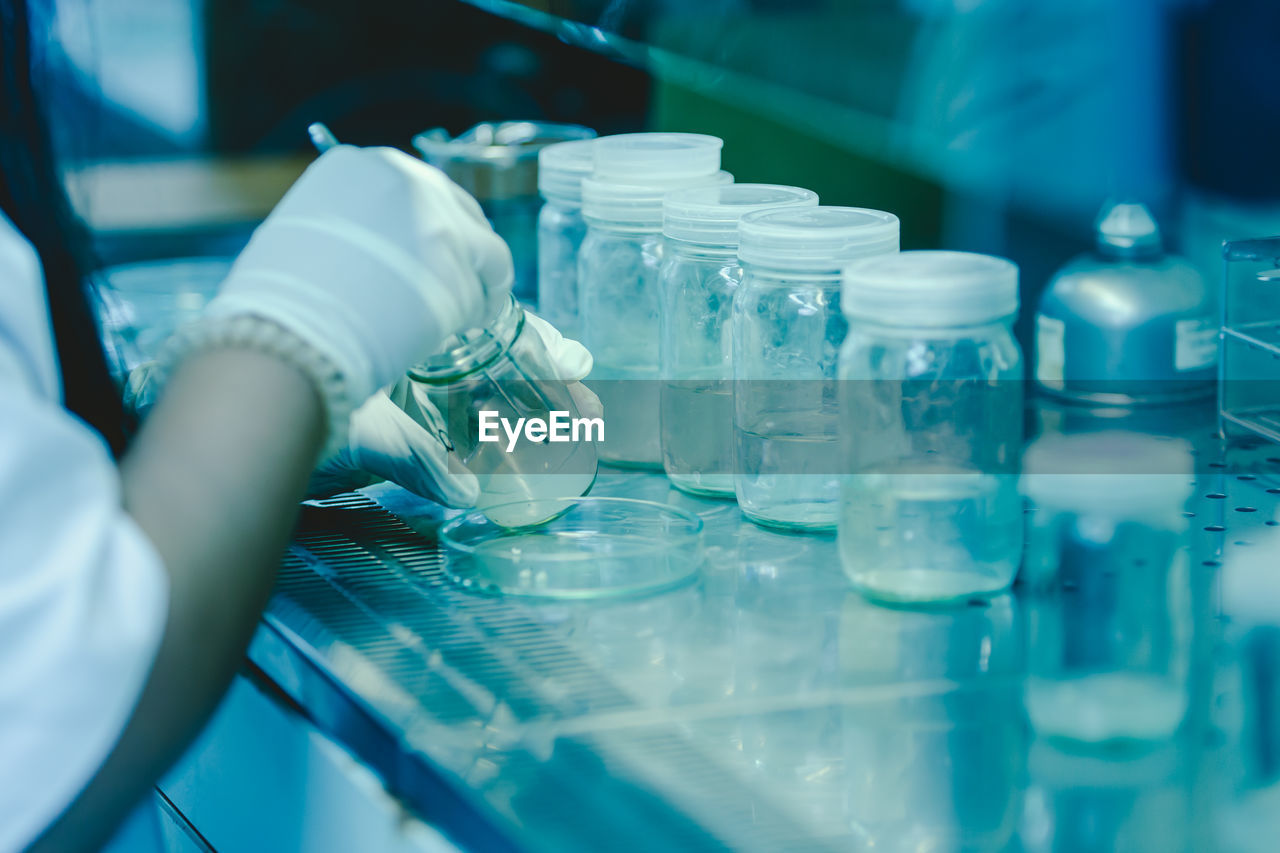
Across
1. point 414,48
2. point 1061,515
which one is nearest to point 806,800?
point 1061,515

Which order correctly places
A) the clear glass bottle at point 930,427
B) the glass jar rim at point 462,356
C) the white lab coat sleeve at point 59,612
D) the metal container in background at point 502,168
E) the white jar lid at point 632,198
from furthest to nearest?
the metal container in background at point 502,168 < the white jar lid at point 632,198 < the glass jar rim at point 462,356 < the clear glass bottle at point 930,427 < the white lab coat sleeve at point 59,612

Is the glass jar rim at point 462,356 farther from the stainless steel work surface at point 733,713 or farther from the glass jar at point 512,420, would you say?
the stainless steel work surface at point 733,713

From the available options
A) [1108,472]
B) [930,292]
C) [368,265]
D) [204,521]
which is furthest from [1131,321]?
[204,521]

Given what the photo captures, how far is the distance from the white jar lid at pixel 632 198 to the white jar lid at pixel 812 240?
0.19 m

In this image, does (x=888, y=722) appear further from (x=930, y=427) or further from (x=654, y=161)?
(x=654, y=161)

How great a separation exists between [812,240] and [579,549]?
0.29m

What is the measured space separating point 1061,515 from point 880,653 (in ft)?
0.99

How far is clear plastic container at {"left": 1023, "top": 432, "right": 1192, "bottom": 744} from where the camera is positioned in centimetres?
72

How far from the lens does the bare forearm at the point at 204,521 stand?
65cm

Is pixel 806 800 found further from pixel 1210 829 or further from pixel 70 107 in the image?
pixel 70 107

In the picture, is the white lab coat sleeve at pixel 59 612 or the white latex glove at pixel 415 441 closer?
the white lab coat sleeve at pixel 59 612

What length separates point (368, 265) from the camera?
79 centimetres

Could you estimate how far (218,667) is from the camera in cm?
68

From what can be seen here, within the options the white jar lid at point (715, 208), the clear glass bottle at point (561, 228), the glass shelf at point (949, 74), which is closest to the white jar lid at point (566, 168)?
the clear glass bottle at point (561, 228)
